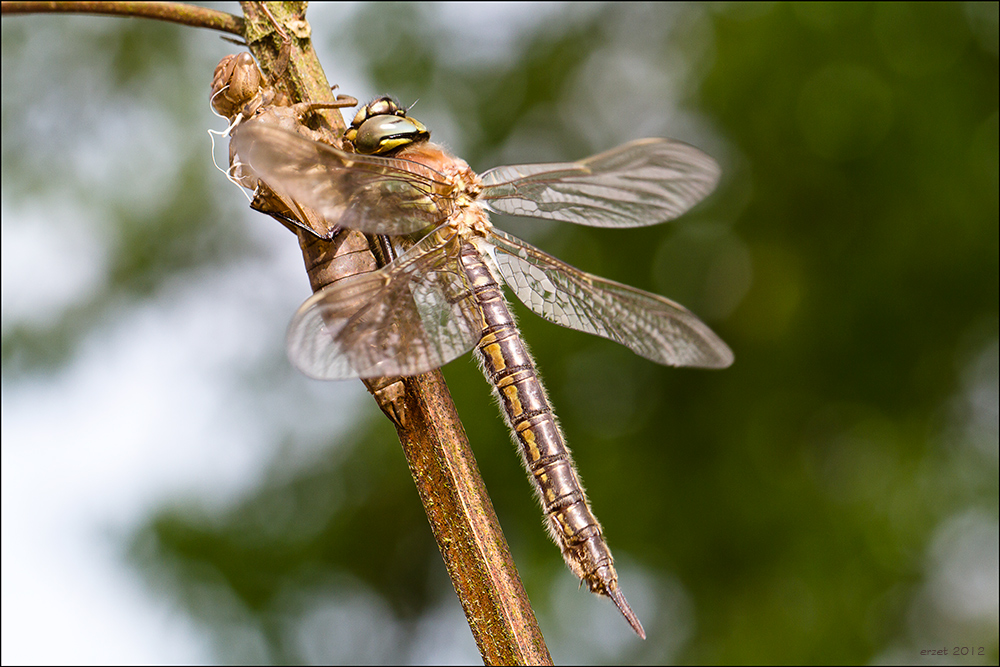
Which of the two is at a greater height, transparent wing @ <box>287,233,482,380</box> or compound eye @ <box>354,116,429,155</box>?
compound eye @ <box>354,116,429,155</box>

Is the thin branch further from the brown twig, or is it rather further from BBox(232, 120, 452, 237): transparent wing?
BBox(232, 120, 452, 237): transparent wing

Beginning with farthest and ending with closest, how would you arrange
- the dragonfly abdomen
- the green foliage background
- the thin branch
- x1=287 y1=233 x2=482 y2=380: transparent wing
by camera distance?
the green foliage background < the dragonfly abdomen < x1=287 y1=233 x2=482 y2=380: transparent wing < the thin branch

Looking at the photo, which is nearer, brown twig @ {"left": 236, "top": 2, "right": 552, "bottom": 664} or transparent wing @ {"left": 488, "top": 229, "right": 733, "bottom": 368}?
brown twig @ {"left": 236, "top": 2, "right": 552, "bottom": 664}

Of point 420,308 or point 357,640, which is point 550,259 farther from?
point 357,640

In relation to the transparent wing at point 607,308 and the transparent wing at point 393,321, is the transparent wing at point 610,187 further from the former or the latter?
the transparent wing at point 393,321

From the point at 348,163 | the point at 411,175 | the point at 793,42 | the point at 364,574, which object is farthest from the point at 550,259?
the point at 364,574

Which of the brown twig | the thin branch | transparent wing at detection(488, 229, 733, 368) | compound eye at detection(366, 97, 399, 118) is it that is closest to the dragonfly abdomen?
transparent wing at detection(488, 229, 733, 368)

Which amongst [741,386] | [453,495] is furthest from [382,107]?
[741,386]

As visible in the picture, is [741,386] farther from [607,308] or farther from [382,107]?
[382,107]
